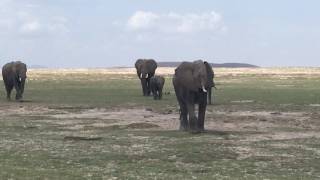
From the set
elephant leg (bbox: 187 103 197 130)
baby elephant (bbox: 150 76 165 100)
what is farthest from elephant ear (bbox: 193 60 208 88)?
baby elephant (bbox: 150 76 165 100)

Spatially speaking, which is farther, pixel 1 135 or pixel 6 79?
pixel 6 79

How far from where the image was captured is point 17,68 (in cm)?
Answer: 5328

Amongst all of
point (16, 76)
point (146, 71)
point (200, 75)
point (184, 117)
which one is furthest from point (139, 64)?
point (200, 75)

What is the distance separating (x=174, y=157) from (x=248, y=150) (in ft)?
9.83

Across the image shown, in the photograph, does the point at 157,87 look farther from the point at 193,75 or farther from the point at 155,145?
the point at 155,145

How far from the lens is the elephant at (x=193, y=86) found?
2755cm

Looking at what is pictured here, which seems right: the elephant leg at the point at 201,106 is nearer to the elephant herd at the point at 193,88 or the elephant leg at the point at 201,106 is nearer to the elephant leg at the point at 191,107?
the elephant herd at the point at 193,88

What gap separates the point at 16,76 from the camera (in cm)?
5306

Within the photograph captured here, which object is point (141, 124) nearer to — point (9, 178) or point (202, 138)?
point (202, 138)

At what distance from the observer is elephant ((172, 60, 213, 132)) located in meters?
27.5

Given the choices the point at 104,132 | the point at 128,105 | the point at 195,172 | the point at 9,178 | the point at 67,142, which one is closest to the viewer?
the point at 9,178

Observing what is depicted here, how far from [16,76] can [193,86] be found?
2839cm

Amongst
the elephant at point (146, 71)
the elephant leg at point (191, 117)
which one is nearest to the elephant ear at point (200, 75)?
the elephant leg at point (191, 117)

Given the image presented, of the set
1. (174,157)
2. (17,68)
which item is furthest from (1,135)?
(17,68)
